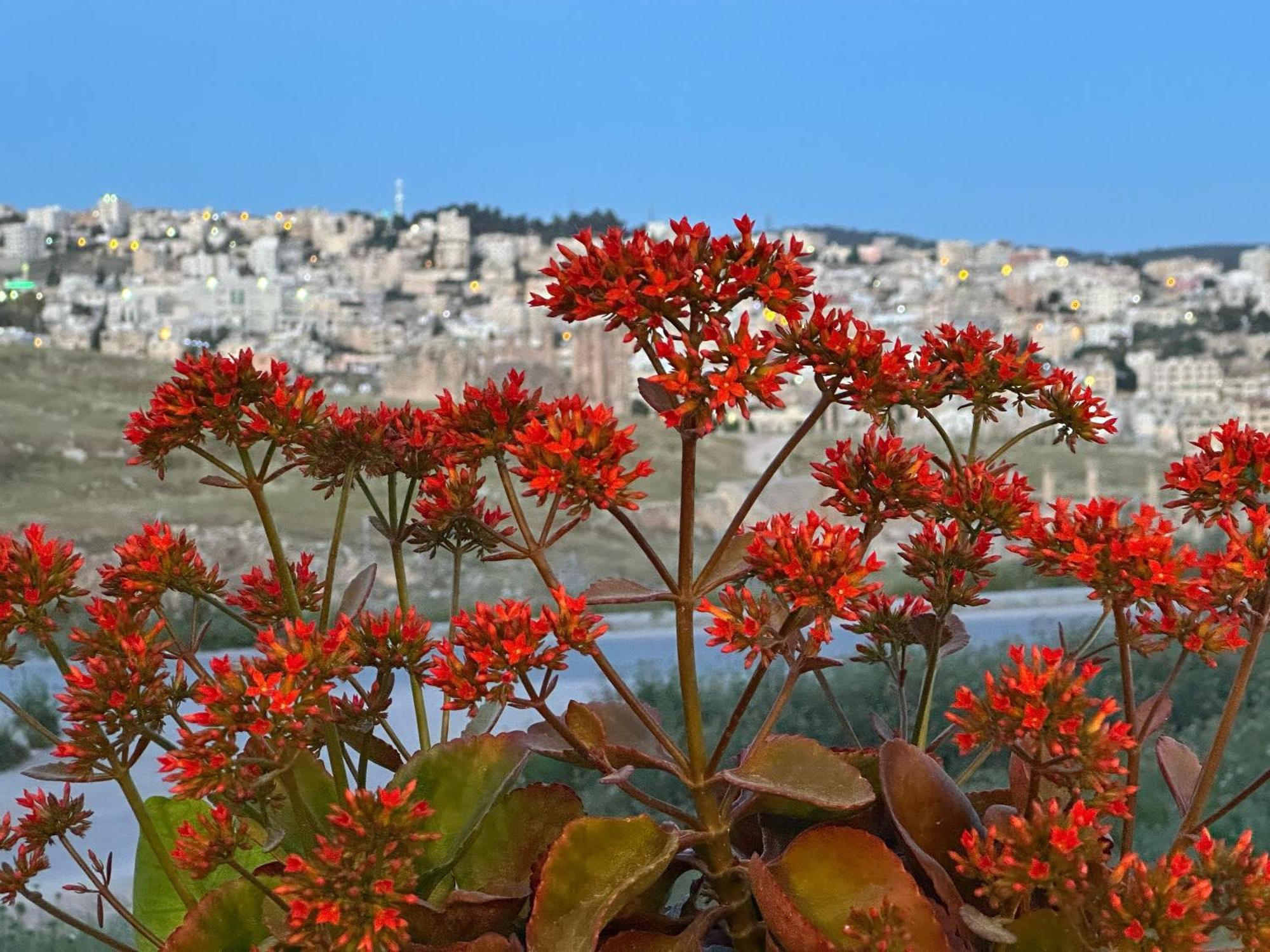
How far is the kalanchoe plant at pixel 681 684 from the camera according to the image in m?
0.52

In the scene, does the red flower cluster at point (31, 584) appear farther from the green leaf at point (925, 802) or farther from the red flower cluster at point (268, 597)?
the green leaf at point (925, 802)

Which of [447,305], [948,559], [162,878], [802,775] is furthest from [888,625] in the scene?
[447,305]

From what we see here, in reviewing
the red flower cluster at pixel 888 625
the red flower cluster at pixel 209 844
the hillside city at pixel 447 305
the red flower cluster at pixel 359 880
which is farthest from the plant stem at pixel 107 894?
the hillside city at pixel 447 305

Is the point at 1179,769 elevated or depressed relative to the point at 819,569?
depressed

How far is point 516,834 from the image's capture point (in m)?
0.69

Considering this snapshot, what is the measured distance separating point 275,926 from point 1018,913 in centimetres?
37

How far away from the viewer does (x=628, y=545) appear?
382cm

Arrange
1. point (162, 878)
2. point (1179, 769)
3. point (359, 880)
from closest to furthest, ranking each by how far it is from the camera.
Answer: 1. point (359, 880)
2. point (1179, 769)
3. point (162, 878)

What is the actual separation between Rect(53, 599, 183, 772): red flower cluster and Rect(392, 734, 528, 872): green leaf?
138 millimetres

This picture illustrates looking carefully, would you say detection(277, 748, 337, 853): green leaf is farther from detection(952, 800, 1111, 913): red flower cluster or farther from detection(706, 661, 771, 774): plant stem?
detection(952, 800, 1111, 913): red flower cluster

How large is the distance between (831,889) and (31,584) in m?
0.43

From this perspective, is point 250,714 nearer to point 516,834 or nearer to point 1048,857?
point 516,834

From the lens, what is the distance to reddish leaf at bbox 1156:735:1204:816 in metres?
0.67

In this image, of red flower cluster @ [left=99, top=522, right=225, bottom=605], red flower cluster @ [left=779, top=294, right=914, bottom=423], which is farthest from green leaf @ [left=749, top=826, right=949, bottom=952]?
red flower cluster @ [left=99, top=522, right=225, bottom=605]
